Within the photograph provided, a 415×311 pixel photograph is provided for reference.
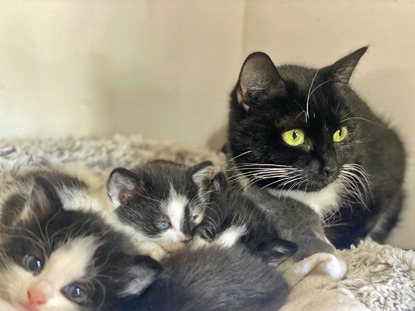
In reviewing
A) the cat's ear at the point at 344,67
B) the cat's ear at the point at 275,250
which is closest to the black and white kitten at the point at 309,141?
the cat's ear at the point at 344,67

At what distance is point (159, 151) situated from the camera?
1.81 metres

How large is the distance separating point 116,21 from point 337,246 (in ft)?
4.11

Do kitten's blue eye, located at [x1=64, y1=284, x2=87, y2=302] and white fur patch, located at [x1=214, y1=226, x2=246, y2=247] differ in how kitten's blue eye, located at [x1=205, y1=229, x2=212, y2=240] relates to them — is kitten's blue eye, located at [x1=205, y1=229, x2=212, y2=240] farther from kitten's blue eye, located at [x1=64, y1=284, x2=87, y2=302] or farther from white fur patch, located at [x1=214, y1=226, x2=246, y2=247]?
kitten's blue eye, located at [x1=64, y1=284, x2=87, y2=302]

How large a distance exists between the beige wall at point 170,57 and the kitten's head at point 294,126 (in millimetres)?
422

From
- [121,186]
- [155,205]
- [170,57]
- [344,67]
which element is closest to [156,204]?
[155,205]

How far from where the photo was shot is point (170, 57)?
1.96m

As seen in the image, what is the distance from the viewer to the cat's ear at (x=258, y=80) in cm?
117

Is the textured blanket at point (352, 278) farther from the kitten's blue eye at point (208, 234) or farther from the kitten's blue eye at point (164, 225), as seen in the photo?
the kitten's blue eye at point (164, 225)

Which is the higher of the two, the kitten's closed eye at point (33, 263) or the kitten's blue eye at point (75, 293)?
the kitten's closed eye at point (33, 263)

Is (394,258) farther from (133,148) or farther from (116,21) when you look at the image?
(116,21)

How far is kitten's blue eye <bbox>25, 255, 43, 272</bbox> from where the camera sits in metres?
0.87

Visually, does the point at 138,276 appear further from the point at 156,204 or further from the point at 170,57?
the point at 170,57

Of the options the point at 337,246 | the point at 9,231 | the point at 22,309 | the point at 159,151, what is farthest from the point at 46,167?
the point at 337,246

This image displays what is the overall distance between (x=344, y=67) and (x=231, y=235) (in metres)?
0.61
